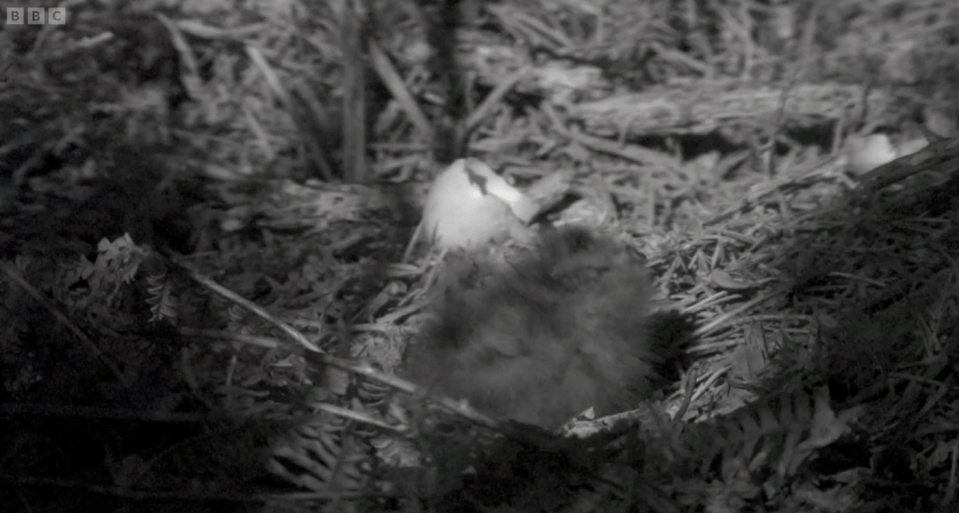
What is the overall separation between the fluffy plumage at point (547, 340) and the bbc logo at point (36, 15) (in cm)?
140

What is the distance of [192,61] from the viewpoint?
107 inches

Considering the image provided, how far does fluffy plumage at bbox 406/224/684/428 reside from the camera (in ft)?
5.56

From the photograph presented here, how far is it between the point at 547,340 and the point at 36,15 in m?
1.68

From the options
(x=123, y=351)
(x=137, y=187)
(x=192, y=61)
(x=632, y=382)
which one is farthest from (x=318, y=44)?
(x=632, y=382)

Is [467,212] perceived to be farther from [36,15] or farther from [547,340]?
[36,15]

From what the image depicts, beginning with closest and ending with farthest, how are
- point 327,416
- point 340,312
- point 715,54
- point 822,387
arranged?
1. point 822,387
2. point 327,416
3. point 340,312
4. point 715,54

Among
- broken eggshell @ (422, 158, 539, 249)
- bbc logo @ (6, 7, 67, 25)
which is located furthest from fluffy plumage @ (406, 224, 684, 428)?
bbc logo @ (6, 7, 67, 25)

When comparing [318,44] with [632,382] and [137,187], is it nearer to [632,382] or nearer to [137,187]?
[137,187]

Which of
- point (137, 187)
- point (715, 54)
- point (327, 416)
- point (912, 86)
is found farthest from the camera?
point (715, 54)

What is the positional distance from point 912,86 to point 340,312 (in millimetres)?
1727

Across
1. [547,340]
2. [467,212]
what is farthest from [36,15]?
[547,340]

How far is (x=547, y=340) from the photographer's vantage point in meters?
1.74

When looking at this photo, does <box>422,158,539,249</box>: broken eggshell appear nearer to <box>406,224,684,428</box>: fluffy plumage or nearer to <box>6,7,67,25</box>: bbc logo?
<box>406,224,684,428</box>: fluffy plumage

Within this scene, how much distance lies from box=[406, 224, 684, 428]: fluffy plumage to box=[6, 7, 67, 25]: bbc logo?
1403 mm
